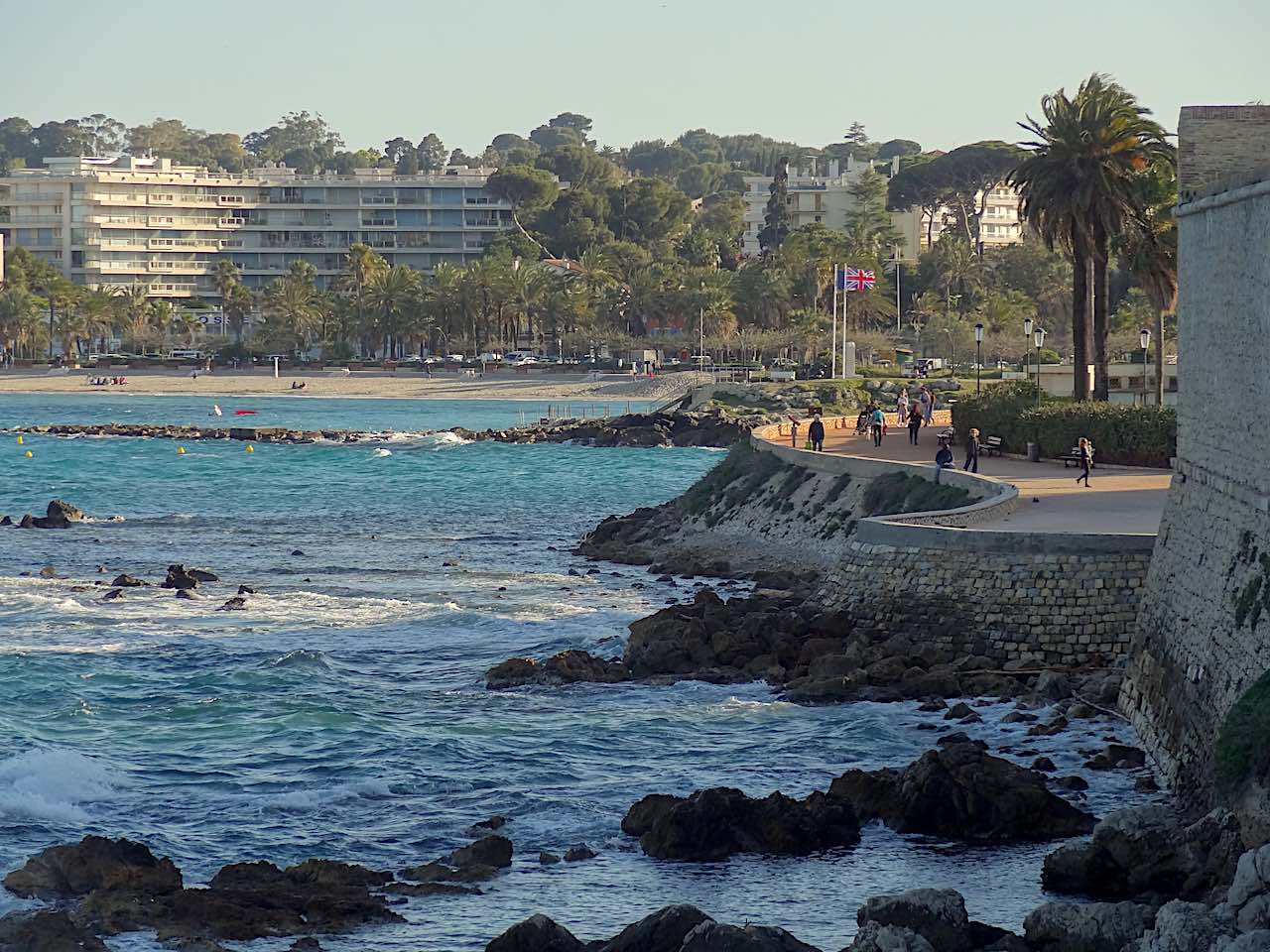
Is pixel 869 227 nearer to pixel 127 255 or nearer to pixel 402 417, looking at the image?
pixel 402 417

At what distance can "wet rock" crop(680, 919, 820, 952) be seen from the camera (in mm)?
16625

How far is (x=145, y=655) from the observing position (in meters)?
34.0

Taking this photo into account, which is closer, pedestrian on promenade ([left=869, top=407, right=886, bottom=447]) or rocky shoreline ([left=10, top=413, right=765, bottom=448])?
pedestrian on promenade ([left=869, top=407, right=886, bottom=447])

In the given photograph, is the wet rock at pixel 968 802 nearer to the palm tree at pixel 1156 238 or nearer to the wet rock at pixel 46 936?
the wet rock at pixel 46 936

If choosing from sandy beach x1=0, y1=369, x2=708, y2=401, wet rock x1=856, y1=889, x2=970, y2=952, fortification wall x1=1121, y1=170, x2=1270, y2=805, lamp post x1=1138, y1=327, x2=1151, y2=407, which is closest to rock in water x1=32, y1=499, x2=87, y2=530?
lamp post x1=1138, y1=327, x2=1151, y2=407

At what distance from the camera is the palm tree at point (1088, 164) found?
5352 centimetres

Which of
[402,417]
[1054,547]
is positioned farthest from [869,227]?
[1054,547]

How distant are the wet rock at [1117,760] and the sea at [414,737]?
36cm

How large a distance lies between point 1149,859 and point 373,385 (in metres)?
136

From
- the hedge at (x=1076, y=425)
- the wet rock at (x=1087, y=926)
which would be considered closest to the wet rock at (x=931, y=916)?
the wet rock at (x=1087, y=926)

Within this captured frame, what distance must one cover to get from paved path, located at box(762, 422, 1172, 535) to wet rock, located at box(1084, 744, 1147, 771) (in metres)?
7.61

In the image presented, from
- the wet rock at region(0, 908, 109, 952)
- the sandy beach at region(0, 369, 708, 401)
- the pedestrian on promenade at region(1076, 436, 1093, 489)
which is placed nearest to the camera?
the wet rock at region(0, 908, 109, 952)

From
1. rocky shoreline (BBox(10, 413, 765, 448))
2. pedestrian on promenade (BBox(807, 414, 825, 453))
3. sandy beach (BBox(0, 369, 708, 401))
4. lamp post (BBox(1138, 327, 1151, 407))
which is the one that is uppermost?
lamp post (BBox(1138, 327, 1151, 407))

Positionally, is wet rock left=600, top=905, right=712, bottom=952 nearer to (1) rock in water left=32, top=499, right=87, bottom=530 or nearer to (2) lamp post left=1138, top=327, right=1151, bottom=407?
(2) lamp post left=1138, top=327, right=1151, bottom=407
